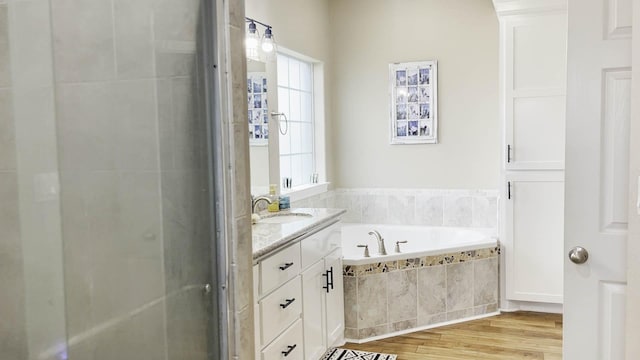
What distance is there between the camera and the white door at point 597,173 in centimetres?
194

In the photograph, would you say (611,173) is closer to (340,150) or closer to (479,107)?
(479,107)

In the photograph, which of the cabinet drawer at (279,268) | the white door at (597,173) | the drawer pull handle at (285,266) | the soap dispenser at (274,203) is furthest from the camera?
the soap dispenser at (274,203)

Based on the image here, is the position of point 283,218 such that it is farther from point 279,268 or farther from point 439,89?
point 439,89

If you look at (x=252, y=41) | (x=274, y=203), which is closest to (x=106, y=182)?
(x=274, y=203)

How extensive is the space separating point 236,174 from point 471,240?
10.7 feet

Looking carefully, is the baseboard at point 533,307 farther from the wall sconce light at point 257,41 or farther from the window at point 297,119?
the wall sconce light at point 257,41

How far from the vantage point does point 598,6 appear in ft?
6.33

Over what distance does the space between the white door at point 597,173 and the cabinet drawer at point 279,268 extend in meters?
1.17

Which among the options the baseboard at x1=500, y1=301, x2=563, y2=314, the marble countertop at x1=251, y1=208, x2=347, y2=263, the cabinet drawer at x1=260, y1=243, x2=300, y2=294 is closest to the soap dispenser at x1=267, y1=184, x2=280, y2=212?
the marble countertop at x1=251, y1=208, x2=347, y2=263

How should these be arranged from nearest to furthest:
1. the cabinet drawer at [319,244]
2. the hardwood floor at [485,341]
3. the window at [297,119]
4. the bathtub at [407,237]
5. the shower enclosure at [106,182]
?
the shower enclosure at [106,182] < the cabinet drawer at [319,244] < the hardwood floor at [485,341] < the window at [297,119] < the bathtub at [407,237]

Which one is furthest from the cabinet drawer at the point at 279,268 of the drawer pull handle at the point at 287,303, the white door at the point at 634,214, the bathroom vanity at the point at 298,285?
the white door at the point at 634,214

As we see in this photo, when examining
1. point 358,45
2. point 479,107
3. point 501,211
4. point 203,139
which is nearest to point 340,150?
point 358,45

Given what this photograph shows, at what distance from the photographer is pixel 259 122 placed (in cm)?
366

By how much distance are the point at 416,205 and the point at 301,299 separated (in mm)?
2244
